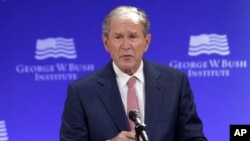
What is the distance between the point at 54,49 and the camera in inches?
167

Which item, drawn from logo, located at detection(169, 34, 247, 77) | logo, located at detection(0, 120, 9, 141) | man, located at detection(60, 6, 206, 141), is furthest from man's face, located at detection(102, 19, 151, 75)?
logo, located at detection(0, 120, 9, 141)

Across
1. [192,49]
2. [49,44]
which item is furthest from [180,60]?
[49,44]

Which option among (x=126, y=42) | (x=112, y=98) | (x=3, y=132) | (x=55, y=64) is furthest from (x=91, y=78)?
(x=3, y=132)

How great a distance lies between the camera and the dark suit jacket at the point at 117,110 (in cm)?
242

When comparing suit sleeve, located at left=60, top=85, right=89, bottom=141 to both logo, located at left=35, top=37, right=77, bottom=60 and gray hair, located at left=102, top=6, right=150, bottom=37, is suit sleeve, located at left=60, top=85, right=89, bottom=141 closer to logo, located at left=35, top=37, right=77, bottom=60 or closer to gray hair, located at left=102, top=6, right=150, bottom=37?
gray hair, located at left=102, top=6, right=150, bottom=37

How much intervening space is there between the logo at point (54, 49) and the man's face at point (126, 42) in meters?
1.80

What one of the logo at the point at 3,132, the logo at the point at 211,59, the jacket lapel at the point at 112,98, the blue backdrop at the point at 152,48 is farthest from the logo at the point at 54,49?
the jacket lapel at the point at 112,98

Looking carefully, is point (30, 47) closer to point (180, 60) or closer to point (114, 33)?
point (180, 60)

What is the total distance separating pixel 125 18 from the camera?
239cm

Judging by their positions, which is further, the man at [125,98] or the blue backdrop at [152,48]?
the blue backdrop at [152,48]

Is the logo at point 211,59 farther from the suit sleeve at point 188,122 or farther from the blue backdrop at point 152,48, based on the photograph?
the suit sleeve at point 188,122

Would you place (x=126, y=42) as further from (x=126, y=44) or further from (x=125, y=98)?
(x=125, y=98)

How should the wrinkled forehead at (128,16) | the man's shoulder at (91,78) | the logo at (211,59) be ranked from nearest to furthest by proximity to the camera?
the wrinkled forehead at (128,16), the man's shoulder at (91,78), the logo at (211,59)

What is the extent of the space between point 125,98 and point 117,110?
0.09 metres
